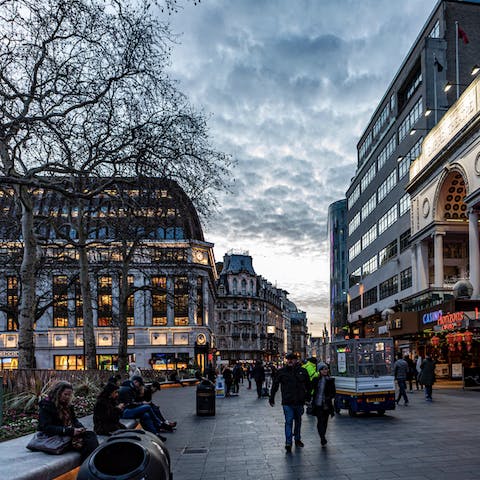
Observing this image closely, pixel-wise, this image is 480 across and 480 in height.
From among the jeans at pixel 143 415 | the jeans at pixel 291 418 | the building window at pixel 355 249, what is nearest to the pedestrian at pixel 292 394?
the jeans at pixel 291 418

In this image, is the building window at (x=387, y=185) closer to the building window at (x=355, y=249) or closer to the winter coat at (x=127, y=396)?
the building window at (x=355, y=249)

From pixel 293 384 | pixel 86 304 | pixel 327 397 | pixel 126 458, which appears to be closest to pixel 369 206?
pixel 86 304

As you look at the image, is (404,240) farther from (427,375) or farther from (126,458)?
(126,458)

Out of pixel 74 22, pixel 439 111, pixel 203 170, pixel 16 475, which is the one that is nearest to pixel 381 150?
pixel 439 111

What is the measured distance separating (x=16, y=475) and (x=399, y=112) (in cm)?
5673

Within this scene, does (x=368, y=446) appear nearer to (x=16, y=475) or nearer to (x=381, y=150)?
(x=16, y=475)

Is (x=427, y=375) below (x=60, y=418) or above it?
below

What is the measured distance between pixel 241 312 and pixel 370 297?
2903 inches

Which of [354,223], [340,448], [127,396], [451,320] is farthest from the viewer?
[354,223]

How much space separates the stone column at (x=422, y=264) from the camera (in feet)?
160

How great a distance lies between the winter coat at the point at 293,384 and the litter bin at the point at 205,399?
8415 millimetres

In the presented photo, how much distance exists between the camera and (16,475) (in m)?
6.52

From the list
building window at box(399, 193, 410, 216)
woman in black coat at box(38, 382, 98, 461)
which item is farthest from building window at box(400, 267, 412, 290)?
woman in black coat at box(38, 382, 98, 461)

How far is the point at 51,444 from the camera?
782 cm
